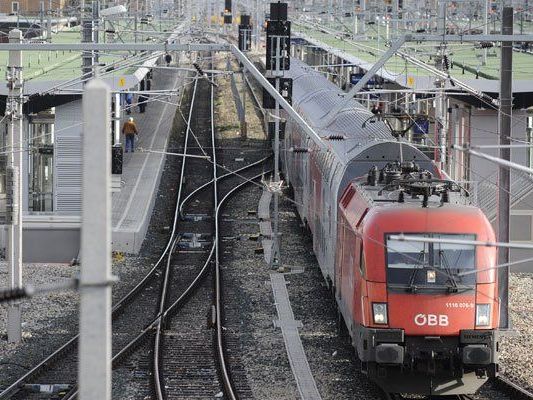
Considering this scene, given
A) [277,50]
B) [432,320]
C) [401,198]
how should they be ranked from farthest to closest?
1. [277,50]
2. [401,198]
3. [432,320]

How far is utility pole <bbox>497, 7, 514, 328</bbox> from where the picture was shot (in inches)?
723

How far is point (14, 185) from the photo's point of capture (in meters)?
18.2

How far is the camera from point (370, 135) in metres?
19.2

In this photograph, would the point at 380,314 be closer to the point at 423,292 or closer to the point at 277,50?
the point at 423,292

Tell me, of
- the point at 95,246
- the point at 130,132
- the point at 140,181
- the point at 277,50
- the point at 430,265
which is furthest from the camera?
the point at 130,132

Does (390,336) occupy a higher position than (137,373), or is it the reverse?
(390,336)

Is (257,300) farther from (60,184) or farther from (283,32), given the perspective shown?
(60,184)

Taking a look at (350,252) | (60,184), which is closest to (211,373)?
(350,252)

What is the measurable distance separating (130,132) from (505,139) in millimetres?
21442

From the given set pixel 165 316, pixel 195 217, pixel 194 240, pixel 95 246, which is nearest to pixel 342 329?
pixel 165 316

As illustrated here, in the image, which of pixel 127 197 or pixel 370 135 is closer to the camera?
pixel 370 135

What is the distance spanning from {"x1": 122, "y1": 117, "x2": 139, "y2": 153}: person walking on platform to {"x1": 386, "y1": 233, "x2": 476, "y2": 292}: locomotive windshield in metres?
24.5

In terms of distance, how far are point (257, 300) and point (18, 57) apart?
633cm

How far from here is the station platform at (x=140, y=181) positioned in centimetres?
2700
